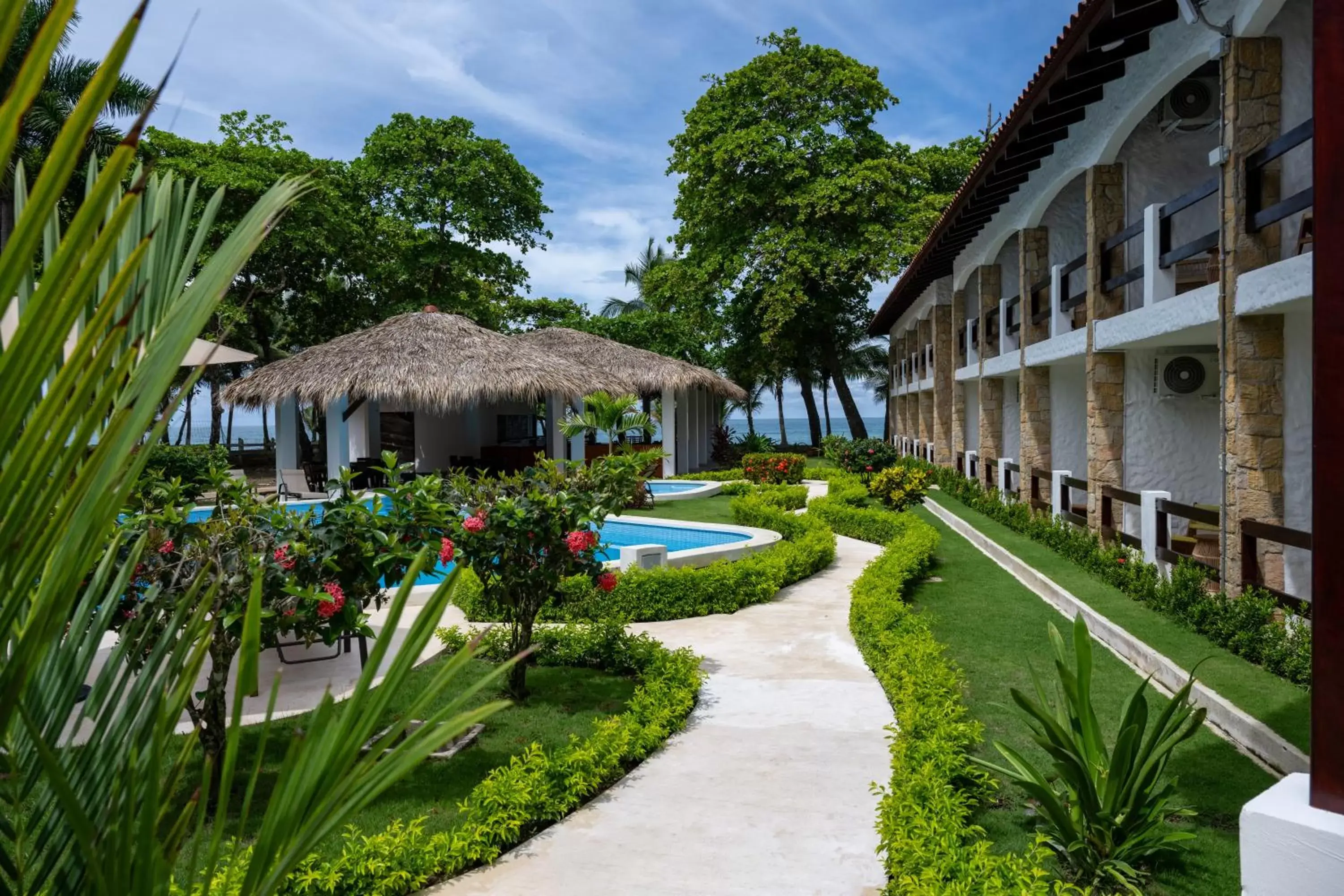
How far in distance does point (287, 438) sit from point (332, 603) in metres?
18.0

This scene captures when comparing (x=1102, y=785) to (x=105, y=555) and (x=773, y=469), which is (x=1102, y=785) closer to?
(x=105, y=555)

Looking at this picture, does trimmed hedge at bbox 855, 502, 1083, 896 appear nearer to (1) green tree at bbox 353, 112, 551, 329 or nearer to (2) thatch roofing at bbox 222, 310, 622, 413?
(2) thatch roofing at bbox 222, 310, 622, 413

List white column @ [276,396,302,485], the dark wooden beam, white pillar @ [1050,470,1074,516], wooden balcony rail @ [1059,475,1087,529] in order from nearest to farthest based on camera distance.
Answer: the dark wooden beam
wooden balcony rail @ [1059,475,1087,529]
white pillar @ [1050,470,1074,516]
white column @ [276,396,302,485]

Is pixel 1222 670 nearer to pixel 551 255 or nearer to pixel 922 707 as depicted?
pixel 922 707

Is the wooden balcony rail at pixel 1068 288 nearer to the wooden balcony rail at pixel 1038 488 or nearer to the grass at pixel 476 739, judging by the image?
the wooden balcony rail at pixel 1038 488

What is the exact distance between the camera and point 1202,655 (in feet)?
21.4

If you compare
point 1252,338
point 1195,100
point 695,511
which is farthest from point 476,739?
point 695,511

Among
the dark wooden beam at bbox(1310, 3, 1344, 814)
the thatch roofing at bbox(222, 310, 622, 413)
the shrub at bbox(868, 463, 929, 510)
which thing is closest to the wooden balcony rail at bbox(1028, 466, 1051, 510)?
the shrub at bbox(868, 463, 929, 510)

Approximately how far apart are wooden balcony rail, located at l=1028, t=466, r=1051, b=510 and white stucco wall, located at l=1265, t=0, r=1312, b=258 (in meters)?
6.19

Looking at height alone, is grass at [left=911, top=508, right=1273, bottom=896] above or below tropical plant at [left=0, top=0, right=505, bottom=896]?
below

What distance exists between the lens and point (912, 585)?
981cm

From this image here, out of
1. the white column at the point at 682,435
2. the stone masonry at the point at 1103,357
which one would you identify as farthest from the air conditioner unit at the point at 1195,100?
the white column at the point at 682,435

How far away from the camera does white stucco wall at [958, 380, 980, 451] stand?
809 inches

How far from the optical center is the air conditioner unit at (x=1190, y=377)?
34.2 feet
